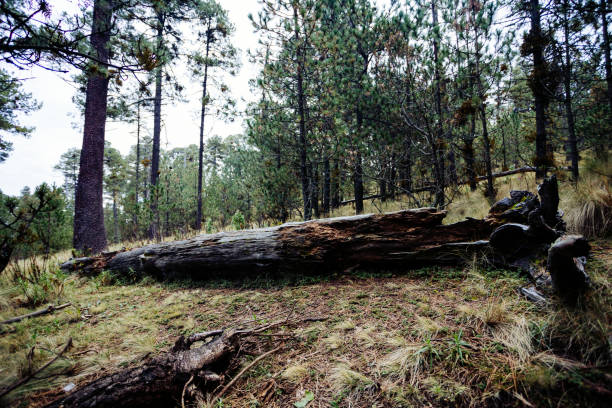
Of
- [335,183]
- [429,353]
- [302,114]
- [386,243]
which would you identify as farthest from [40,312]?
[335,183]

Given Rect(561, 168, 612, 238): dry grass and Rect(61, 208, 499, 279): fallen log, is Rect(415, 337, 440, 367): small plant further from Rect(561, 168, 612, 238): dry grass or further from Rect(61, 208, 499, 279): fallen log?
Rect(561, 168, 612, 238): dry grass

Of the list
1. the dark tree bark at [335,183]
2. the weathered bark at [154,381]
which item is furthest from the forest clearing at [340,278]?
the dark tree bark at [335,183]

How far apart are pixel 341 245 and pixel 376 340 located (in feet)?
5.30

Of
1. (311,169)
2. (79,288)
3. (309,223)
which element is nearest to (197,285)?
(309,223)

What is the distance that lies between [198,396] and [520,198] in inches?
158

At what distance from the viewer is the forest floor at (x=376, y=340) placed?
3.92ft

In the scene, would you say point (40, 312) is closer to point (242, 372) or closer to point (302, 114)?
point (242, 372)

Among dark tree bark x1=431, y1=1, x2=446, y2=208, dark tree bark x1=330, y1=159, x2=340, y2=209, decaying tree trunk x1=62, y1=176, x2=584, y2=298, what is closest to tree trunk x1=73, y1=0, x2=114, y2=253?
decaying tree trunk x1=62, y1=176, x2=584, y2=298

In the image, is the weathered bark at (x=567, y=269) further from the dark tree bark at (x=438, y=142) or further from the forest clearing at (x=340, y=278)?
the dark tree bark at (x=438, y=142)

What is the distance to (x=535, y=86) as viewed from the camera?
5.86 m

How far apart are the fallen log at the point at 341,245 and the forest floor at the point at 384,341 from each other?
0.27 metres

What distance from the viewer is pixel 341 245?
3324mm

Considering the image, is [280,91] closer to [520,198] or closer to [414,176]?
[414,176]

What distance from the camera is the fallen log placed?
305cm
